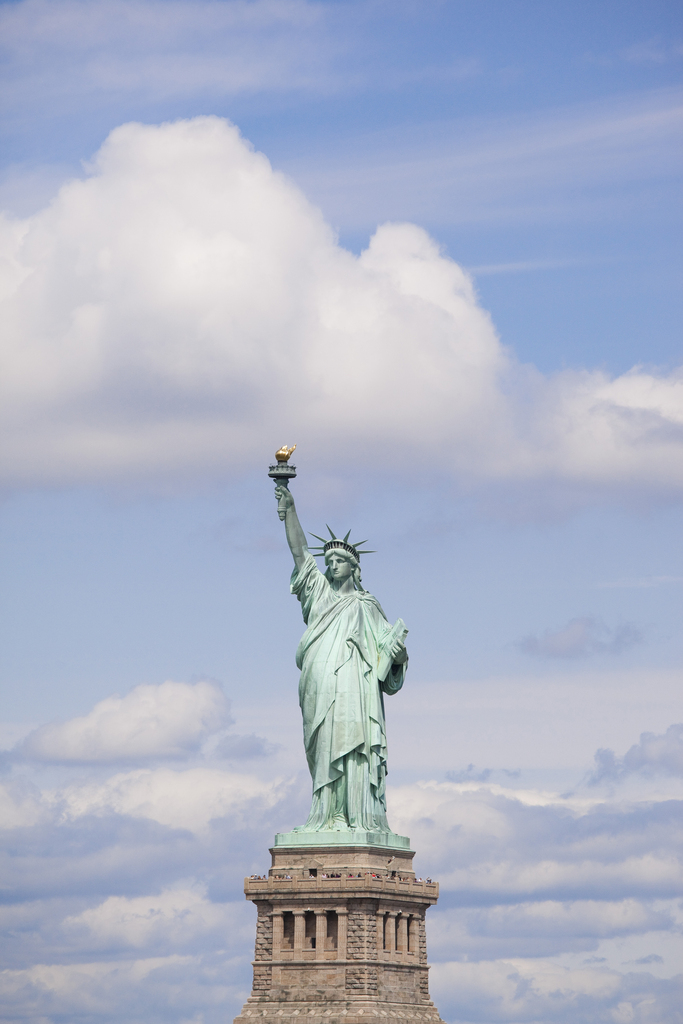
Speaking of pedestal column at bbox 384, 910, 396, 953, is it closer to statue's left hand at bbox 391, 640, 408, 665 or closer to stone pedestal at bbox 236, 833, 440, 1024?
stone pedestal at bbox 236, 833, 440, 1024

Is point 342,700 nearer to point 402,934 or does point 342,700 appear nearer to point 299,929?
point 299,929

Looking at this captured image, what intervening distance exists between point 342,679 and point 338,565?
13.1ft

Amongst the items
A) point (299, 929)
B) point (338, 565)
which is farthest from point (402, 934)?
point (338, 565)

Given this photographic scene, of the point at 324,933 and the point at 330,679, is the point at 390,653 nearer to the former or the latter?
the point at 330,679

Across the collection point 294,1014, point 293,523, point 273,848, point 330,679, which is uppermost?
point 293,523

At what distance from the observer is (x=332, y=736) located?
74.5 meters

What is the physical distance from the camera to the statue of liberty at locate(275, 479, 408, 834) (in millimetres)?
74375

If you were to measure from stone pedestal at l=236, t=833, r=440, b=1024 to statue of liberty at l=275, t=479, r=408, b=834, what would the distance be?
1156mm

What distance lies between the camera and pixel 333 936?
72.8 m

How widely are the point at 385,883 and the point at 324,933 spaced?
2430mm

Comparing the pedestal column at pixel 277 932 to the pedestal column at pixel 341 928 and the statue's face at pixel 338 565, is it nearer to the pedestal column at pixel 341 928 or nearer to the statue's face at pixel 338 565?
the pedestal column at pixel 341 928

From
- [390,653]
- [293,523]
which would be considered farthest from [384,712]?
[293,523]

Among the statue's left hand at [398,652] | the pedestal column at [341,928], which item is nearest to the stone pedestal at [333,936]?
the pedestal column at [341,928]

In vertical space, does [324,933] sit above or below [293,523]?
below
